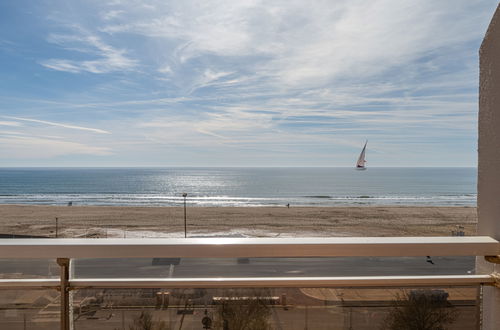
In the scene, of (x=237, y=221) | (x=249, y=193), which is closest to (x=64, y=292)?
(x=237, y=221)

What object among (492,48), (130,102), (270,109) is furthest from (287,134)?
(492,48)

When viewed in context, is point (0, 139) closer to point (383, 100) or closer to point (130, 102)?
point (130, 102)

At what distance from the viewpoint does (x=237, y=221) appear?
19031mm

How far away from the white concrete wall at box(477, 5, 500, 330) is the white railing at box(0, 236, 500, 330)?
0.19ft

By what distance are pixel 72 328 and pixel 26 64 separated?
61.4ft

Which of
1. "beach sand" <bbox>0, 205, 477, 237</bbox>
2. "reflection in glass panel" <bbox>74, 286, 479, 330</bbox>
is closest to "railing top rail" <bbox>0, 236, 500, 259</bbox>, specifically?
"reflection in glass panel" <bbox>74, 286, 479, 330</bbox>

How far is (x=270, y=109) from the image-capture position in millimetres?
48344

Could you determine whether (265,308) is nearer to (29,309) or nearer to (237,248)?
(237,248)

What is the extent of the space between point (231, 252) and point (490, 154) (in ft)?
2.46

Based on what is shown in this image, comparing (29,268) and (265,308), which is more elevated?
(29,268)

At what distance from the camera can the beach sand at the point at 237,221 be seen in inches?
613

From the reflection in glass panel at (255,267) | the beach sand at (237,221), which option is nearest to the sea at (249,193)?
the beach sand at (237,221)

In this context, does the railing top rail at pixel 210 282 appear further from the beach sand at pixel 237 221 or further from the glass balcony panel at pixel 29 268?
the beach sand at pixel 237 221

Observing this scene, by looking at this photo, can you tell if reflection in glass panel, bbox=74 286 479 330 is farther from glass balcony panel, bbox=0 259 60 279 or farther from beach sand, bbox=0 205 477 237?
beach sand, bbox=0 205 477 237
